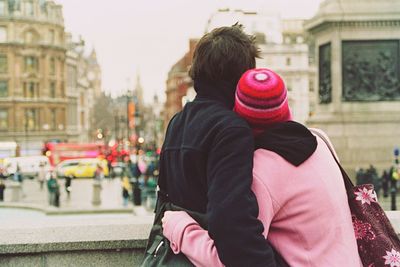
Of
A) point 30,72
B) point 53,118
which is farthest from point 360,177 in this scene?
point 53,118

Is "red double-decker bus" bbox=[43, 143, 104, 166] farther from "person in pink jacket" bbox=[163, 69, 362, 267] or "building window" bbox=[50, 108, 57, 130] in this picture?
"person in pink jacket" bbox=[163, 69, 362, 267]

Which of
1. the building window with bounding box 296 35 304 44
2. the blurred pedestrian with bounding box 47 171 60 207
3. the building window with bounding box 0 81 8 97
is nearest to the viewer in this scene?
the blurred pedestrian with bounding box 47 171 60 207

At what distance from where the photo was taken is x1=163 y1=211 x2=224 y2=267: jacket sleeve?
3.27 meters

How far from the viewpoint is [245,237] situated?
3055 mm

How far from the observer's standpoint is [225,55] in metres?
3.46

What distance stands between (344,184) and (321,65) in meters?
22.9

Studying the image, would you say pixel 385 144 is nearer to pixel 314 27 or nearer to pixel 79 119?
pixel 314 27

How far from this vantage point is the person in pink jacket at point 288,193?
323 cm

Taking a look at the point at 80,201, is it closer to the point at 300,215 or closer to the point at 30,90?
the point at 300,215

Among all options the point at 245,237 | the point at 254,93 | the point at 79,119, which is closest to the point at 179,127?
the point at 254,93

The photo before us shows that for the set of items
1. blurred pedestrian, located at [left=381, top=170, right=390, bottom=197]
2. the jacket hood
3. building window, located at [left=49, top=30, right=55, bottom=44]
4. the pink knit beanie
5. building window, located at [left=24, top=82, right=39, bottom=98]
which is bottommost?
blurred pedestrian, located at [left=381, top=170, right=390, bottom=197]

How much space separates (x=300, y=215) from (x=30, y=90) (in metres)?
92.9

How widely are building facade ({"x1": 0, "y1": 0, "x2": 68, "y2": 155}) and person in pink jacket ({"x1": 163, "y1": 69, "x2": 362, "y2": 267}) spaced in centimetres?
8637

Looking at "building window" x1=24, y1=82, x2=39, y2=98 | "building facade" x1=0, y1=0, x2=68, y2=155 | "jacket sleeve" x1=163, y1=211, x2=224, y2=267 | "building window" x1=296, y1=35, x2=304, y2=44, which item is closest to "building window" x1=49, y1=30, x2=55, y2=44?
"building facade" x1=0, y1=0, x2=68, y2=155
